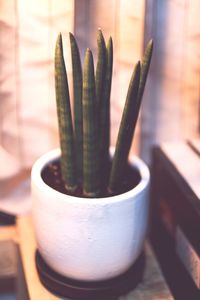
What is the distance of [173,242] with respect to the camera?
90 cm

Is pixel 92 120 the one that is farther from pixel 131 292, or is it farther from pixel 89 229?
pixel 131 292

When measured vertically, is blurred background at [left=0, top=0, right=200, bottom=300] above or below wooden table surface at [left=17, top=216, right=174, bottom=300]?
above

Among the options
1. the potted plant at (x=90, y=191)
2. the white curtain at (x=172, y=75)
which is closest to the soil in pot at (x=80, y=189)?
the potted plant at (x=90, y=191)

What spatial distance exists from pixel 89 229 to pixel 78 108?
19 cm

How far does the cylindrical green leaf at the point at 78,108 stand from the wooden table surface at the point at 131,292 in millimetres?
182

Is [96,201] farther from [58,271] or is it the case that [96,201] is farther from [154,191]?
[154,191]

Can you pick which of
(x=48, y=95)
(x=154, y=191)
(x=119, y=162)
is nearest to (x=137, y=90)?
(x=119, y=162)

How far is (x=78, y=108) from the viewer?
76cm

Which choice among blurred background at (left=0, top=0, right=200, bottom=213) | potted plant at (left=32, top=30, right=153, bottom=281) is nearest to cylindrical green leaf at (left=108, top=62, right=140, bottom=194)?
potted plant at (left=32, top=30, right=153, bottom=281)

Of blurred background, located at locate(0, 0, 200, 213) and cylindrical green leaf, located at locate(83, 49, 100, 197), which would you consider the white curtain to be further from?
cylindrical green leaf, located at locate(83, 49, 100, 197)

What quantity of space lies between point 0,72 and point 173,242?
45 cm

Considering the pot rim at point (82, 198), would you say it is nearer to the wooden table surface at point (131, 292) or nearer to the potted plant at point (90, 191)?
the potted plant at point (90, 191)

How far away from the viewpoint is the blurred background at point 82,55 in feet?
2.62

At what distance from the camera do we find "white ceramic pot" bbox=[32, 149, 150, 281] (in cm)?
69
